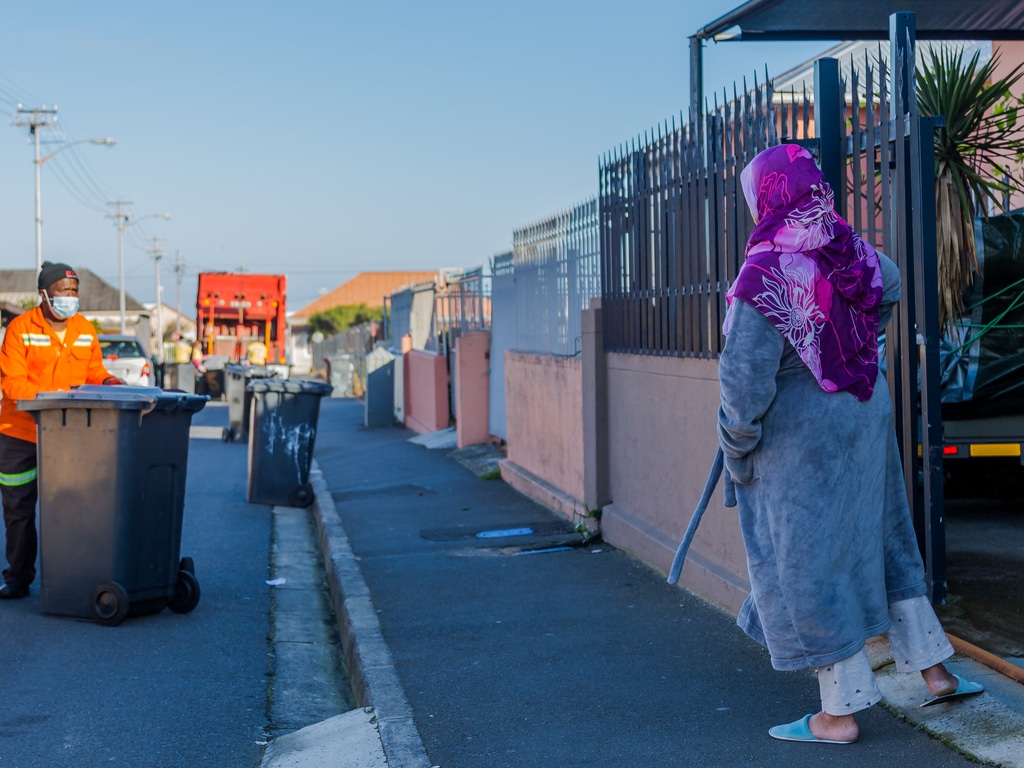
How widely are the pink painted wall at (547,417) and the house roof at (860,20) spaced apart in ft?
10.5

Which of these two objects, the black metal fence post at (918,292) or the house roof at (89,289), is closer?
the black metal fence post at (918,292)

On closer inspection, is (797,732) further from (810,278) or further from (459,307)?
(459,307)

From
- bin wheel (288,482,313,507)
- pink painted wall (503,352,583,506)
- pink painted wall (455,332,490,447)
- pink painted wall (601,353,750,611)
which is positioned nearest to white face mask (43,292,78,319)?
pink painted wall (601,353,750,611)

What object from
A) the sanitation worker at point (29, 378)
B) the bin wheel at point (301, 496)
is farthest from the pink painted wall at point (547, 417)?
the sanitation worker at point (29, 378)

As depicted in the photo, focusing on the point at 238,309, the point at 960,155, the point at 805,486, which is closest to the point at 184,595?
the point at 805,486

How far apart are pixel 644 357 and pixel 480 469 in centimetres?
573

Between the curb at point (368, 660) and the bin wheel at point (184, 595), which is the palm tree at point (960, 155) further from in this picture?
the bin wheel at point (184, 595)

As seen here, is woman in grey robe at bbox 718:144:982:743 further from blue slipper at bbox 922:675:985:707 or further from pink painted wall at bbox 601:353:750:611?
pink painted wall at bbox 601:353:750:611

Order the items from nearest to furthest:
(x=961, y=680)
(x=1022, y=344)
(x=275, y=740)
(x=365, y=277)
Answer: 1. (x=961, y=680)
2. (x=275, y=740)
3. (x=1022, y=344)
4. (x=365, y=277)

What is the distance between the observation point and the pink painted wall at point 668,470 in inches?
235

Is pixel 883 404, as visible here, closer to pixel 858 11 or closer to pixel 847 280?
pixel 847 280

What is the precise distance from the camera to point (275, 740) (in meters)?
4.68

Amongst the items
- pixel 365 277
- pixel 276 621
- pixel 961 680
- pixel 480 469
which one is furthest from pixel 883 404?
pixel 365 277

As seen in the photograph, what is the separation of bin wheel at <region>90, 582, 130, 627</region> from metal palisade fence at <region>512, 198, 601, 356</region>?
12.9ft
